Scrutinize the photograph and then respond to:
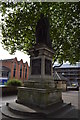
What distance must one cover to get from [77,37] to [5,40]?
398 inches

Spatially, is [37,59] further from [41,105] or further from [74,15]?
[74,15]

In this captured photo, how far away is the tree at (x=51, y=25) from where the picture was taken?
12.0 meters

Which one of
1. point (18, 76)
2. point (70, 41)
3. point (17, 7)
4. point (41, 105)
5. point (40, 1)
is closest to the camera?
point (41, 105)

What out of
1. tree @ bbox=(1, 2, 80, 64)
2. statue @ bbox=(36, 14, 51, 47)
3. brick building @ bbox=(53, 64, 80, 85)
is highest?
tree @ bbox=(1, 2, 80, 64)

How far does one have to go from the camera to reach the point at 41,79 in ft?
20.8

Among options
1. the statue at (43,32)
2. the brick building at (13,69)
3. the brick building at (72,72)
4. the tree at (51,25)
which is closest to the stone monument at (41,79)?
the statue at (43,32)

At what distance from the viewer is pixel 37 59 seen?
6898 mm

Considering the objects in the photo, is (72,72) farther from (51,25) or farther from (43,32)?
(43,32)

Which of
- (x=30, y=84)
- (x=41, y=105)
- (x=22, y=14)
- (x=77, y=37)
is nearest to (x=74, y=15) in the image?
(x=77, y=37)

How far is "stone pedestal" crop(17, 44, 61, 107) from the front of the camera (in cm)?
551

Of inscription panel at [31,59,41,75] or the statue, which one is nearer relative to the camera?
inscription panel at [31,59,41,75]

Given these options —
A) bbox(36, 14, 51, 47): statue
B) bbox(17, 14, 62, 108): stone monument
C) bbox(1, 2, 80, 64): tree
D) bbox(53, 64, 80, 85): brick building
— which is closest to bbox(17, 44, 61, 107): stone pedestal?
bbox(17, 14, 62, 108): stone monument

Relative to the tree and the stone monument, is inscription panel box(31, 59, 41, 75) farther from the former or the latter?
the tree

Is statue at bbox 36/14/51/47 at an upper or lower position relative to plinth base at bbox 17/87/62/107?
upper
